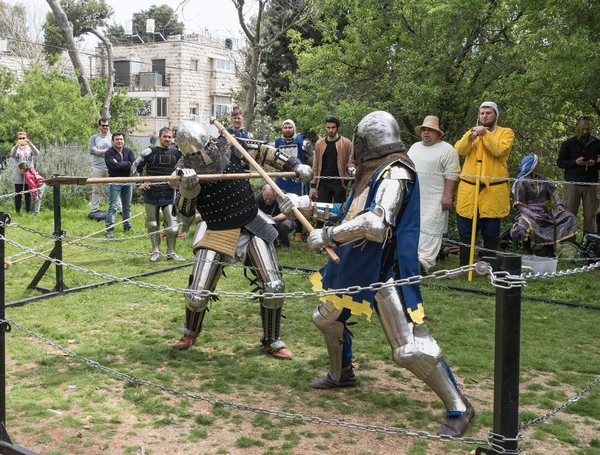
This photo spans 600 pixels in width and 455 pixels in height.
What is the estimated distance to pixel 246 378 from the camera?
15.6 feet

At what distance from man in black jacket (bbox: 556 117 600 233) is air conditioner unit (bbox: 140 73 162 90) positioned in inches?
1227

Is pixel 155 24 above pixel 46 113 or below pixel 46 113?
above

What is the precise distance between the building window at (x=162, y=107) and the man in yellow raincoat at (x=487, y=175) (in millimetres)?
32725

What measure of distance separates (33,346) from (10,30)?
33.7 m

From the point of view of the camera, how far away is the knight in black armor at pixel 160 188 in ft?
29.0

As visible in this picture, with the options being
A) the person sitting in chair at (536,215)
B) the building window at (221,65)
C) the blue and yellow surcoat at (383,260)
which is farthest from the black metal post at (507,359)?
the building window at (221,65)

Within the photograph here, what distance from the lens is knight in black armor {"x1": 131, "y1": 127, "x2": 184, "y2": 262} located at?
8836 mm

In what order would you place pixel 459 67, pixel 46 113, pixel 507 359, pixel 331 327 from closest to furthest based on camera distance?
pixel 507 359, pixel 331 327, pixel 459 67, pixel 46 113

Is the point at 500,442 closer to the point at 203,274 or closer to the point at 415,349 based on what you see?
the point at 415,349

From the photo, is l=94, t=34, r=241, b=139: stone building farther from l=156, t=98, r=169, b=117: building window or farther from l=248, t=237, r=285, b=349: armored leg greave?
l=248, t=237, r=285, b=349: armored leg greave

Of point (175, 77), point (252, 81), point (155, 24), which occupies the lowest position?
point (252, 81)

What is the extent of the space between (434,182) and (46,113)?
13.2 meters

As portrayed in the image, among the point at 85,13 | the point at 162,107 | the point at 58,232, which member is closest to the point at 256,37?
the point at 58,232

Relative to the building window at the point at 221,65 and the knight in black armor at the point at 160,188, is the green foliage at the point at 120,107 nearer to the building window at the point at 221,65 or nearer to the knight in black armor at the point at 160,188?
the knight in black armor at the point at 160,188
